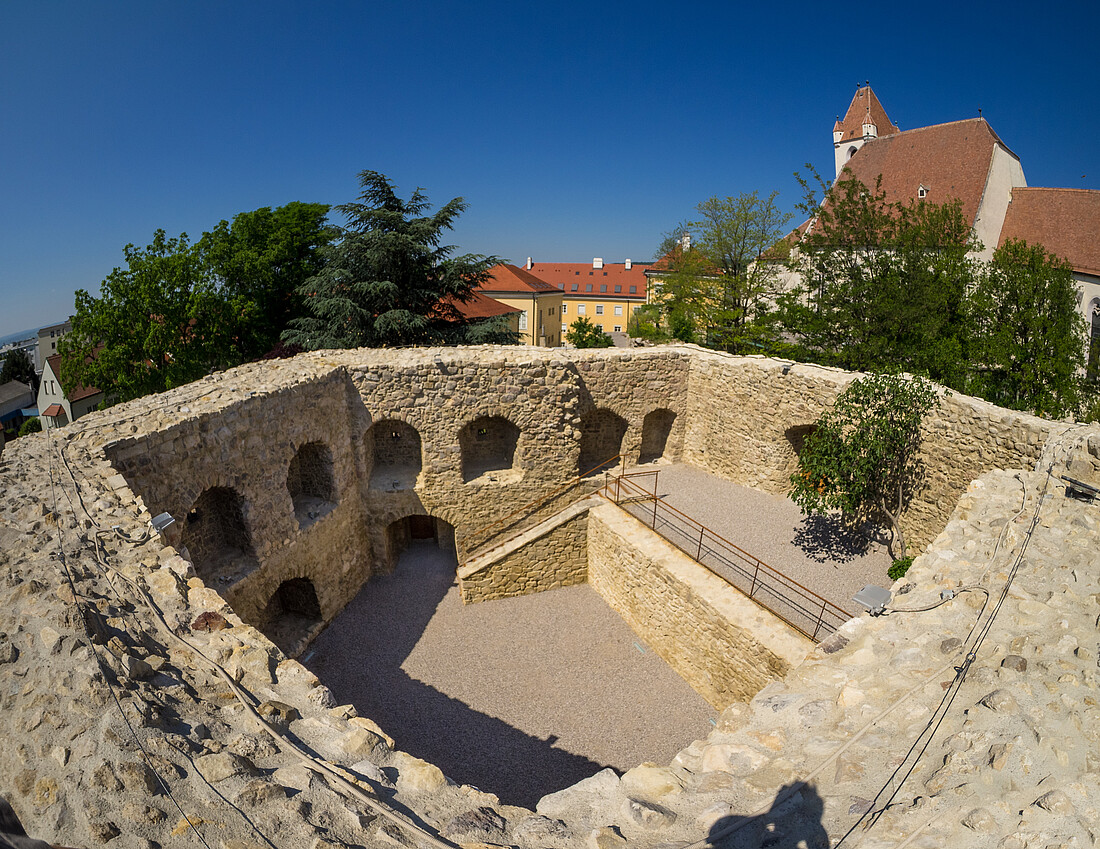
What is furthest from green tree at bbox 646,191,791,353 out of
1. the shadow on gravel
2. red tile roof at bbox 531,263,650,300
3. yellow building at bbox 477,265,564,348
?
red tile roof at bbox 531,263,650,300

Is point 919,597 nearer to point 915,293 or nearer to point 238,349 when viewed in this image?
point 915,293

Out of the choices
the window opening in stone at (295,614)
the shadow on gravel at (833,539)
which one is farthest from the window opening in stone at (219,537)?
the shadow on gravel at (833,539)

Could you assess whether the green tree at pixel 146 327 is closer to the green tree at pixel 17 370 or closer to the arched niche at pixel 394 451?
the arched niche at pixel 394 451

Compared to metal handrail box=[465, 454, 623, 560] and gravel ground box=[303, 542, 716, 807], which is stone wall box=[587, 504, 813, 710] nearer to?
gravel ground box=[303, 542, 716, 807]

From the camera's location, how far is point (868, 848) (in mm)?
2809

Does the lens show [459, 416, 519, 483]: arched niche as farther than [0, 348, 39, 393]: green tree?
No

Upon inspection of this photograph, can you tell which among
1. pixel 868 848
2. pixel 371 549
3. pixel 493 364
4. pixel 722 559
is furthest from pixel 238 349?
pixel 868 848

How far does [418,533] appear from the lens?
50.3 feet

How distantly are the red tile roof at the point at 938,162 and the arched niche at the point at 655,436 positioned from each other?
1381cm

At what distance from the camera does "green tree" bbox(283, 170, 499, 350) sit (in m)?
17.0

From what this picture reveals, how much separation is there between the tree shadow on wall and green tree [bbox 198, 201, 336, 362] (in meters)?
11.8

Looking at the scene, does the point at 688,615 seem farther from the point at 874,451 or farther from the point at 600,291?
the point at 600,291

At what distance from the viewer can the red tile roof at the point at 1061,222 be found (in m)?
20.8

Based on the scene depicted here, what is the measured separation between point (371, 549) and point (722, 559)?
750 cm
